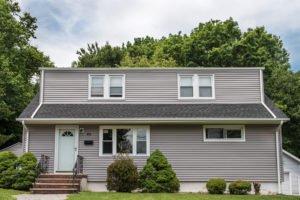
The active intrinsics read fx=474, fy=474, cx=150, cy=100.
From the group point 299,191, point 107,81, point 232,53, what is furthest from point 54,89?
point 232,53

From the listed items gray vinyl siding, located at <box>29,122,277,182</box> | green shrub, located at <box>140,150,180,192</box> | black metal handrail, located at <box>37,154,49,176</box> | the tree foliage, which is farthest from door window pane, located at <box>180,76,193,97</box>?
the tree foliage

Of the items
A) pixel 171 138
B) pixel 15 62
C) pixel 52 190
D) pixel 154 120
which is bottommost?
pixel 52 190

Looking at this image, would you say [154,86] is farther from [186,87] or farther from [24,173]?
[24,173]

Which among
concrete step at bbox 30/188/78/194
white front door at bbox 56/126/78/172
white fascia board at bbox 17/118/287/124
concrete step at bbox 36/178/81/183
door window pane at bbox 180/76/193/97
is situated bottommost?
concrete step at bbox 30/188/78/194

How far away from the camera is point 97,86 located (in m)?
23.4

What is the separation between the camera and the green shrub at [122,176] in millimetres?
19781

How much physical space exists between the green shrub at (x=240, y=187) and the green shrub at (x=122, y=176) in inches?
160

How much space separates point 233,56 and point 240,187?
22789 millimetres

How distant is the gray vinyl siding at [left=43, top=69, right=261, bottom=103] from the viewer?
23.2m

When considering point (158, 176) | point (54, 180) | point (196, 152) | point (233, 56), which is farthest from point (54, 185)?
point (233, 56)

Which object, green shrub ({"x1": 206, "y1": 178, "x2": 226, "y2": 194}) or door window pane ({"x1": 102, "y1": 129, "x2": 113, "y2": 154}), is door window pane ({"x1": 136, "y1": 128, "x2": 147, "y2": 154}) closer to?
door window pane ({"x1": 102, "y1": 129, "x2": 113, "y2": 154})

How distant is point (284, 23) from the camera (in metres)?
20.9

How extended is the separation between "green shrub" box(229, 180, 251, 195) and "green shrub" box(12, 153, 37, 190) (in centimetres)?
834

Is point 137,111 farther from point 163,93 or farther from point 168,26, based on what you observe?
point 168,26
